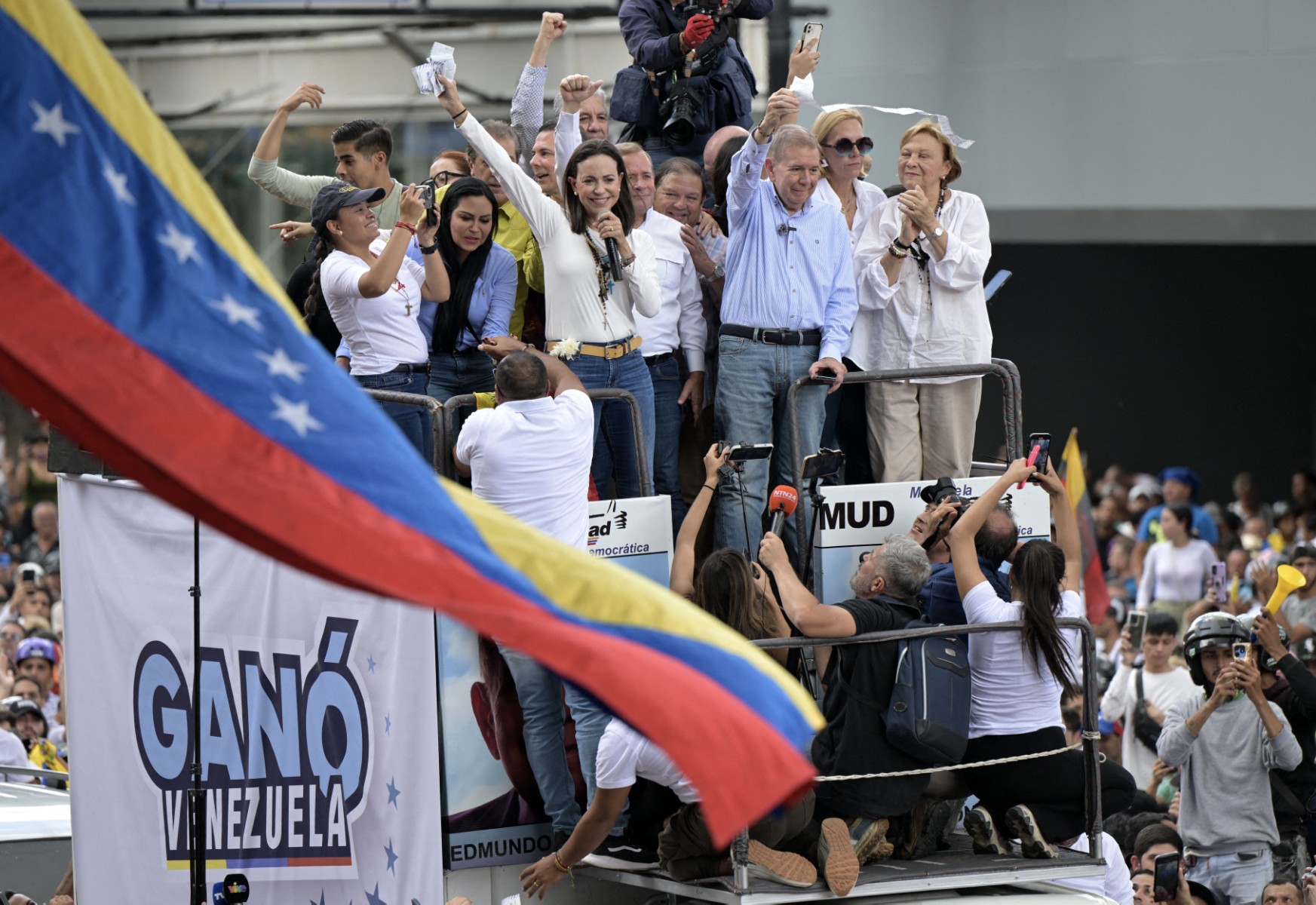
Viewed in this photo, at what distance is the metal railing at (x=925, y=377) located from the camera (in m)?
8.62

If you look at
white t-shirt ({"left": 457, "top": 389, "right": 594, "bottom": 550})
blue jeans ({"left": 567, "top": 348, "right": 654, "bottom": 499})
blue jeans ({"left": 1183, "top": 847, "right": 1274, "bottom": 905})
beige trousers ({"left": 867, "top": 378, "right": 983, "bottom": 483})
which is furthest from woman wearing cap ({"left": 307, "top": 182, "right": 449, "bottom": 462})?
blue jeans ({"left": 1183, "top": 847, "right": 1274, "bottom": 905})

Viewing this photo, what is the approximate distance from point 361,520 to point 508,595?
1.16ft

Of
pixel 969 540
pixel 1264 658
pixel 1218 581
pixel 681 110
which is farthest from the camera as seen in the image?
pixel 1218 581

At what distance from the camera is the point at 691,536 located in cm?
823

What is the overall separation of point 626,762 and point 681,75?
4.11 metres

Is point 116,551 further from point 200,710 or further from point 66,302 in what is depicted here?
point 66,302

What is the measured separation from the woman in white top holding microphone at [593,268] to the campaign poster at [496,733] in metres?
0.60

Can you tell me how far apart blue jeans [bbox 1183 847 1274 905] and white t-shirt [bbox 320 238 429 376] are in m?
5.52

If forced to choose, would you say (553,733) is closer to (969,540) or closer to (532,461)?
(532,461)

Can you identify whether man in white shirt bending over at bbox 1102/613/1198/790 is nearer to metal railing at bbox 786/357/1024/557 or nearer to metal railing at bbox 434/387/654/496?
metal railing at bbox 786/357/1024/557

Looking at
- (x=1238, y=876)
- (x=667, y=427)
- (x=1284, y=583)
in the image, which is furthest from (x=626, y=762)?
(x=1284, y=583)

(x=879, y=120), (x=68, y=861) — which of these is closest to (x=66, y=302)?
(x=68, y=861)

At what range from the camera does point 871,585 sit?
8.36m

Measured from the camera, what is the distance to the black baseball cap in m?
8.35
